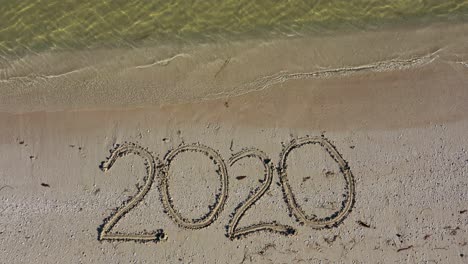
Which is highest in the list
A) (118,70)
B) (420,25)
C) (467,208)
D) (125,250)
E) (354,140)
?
(420,25)

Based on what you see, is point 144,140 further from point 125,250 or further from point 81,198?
point 125,250

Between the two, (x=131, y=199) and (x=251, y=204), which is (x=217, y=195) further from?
(x=131, y=199)

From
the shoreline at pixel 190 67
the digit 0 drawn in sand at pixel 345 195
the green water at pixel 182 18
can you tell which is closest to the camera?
the digit 0 drawn in sand at pixel 345 195

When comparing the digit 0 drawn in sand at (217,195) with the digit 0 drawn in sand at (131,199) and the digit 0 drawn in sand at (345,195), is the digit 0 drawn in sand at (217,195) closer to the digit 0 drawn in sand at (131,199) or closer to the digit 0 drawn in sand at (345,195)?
the digit 0 drawn in sand at (131,199)

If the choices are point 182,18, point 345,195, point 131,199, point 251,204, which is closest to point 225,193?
point 251,204

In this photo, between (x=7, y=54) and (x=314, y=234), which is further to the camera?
(x=7, y=54)

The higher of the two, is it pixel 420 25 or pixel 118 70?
pixel 420 25

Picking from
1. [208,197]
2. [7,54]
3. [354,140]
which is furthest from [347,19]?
[7,54]

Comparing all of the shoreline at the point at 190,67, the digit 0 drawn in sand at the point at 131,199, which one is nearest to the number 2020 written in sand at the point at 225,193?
the digit 0 drawn in sand at the point at 131,199
